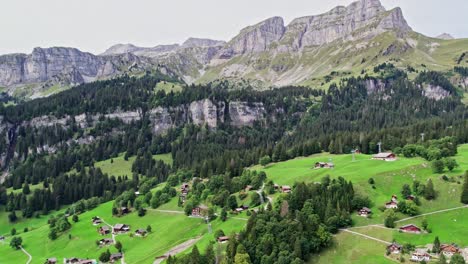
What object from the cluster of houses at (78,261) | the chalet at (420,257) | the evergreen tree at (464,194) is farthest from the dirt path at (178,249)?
the evergreen tree at (464,194)

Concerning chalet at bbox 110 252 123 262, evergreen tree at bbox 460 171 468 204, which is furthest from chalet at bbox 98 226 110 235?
evergreen tree at bbox 460 171 468 204

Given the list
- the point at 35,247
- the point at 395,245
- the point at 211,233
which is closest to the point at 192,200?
the point at 211,233

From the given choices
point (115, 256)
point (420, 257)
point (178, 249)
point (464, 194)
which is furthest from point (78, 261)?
point (464, 194)

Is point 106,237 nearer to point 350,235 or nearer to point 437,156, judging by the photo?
point 350,235

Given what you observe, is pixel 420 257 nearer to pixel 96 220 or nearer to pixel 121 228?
pixel 121 228

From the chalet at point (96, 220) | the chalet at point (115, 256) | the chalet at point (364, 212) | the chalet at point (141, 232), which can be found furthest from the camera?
the chalet at point (96, 220)

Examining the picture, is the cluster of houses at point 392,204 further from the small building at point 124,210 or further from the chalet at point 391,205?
the small building at point 124,210

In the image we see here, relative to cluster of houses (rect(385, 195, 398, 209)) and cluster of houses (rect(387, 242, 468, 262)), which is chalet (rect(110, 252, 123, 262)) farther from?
cluster of houses (rect(387, 242, 468, 262))
